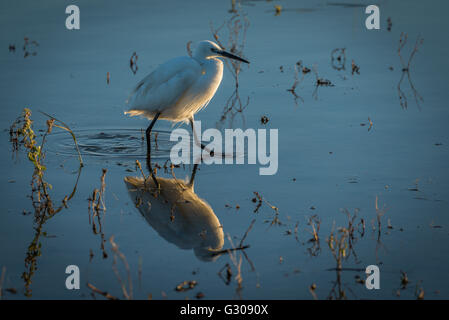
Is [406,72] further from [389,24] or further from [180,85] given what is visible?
[180,85]

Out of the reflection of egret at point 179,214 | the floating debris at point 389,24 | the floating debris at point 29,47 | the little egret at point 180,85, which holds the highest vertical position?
the floating debris at point 389,24

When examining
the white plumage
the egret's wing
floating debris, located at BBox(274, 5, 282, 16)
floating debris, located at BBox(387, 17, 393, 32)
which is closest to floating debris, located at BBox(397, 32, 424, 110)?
floating debris, located at BBox(387, 17, 393, 32)

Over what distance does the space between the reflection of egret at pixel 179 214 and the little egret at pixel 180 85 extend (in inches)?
38.1

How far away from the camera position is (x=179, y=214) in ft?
18.1

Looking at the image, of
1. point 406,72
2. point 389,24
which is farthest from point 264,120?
point 389,24

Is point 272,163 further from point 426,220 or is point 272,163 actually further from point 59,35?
point 59,35

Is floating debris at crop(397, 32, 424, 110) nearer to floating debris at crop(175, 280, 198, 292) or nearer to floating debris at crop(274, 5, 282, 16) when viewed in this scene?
floating debris at crop(274, 5, 282, 16)

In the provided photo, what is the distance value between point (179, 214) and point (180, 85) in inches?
79.7

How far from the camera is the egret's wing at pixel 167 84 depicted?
7.10 meters

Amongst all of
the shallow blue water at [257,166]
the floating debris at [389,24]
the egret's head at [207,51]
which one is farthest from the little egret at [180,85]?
the floating debris at [389,24]

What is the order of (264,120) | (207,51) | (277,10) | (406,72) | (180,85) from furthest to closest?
(277,10) < (406,72) < (264,120) < (207,51) < (180,85)

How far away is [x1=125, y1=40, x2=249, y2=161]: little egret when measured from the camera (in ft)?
23.3

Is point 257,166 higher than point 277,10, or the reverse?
point 277,10

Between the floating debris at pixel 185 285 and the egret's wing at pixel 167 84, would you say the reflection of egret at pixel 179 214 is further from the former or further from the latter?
the egret's wing at pixel 167 84
